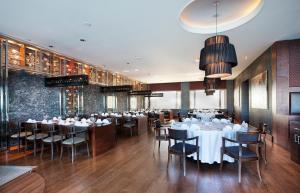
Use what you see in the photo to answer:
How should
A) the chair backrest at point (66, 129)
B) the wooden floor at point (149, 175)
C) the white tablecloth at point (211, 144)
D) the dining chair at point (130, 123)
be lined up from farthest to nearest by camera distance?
the dining chair at point (130, 123) < the chair backrest at point (66, 129) < the white tablecloth at point (211, 144) < the wooden floor at point (149, 175)

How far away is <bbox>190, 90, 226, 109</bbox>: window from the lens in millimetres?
16266

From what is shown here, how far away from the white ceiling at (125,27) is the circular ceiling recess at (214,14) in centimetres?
16

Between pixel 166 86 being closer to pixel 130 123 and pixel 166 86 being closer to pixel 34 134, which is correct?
pixel 130 123

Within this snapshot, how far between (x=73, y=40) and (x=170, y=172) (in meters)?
4.71

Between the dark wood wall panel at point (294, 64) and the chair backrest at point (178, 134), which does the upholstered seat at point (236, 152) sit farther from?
the dark wood wall panel at point (294, 64)

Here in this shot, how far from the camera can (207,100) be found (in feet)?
55.2

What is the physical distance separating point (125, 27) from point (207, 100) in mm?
13650

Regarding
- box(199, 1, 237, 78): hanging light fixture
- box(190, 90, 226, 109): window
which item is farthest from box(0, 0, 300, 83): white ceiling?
box(190, 90, 226, 109): window

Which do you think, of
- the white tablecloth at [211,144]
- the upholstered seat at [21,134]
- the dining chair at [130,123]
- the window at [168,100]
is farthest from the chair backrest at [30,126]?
the window at [168,100]

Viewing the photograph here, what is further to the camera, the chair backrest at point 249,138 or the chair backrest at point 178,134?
the chair backrest at point 178,134

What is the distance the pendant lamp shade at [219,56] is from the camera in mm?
3463

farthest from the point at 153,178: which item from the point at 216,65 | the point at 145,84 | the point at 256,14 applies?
the point at 145,84

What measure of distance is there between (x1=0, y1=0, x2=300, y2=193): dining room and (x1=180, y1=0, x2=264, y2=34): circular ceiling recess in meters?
0.03

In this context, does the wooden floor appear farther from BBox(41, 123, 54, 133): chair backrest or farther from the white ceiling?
the white ceiling
